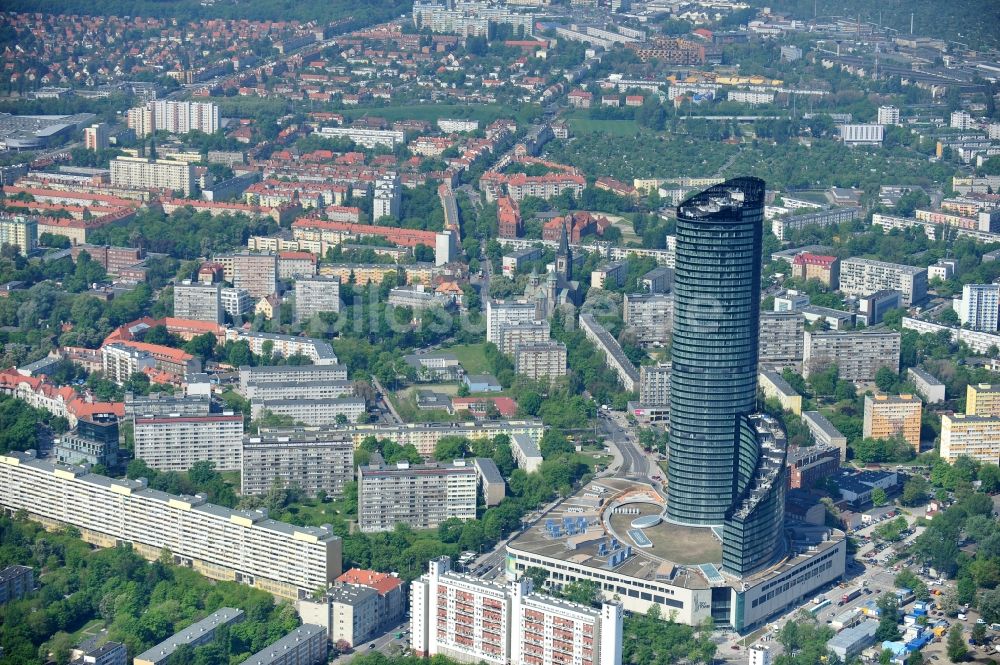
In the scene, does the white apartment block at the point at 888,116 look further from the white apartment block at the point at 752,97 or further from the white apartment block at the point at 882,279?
the white apartment block at the point at 882,279

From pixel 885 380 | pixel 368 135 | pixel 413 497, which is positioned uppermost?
pixel 368 135

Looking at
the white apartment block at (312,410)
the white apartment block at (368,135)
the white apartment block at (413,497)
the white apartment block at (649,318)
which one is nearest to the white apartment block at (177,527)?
the white apartment block at (413,497)

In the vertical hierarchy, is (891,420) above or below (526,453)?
above

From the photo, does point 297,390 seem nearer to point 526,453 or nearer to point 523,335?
point 526,453

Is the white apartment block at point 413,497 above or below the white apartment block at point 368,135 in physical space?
below

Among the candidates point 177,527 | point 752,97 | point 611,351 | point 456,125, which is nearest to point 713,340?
point 177,527

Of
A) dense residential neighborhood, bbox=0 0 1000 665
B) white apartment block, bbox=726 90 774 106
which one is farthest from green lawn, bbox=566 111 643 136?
white apartment block, bbox=726 90 774 106
